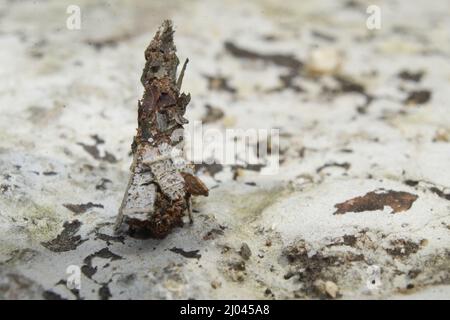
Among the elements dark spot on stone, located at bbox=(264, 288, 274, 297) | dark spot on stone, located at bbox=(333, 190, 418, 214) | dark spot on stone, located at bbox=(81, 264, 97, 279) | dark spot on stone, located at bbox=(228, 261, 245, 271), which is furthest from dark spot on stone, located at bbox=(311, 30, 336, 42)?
dark spot on stone, located at bbox=(81, 264, 97, 279)

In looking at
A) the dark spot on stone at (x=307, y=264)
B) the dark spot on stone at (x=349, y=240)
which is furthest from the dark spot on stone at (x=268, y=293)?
the dark spot on stone at (x=349, y=240)

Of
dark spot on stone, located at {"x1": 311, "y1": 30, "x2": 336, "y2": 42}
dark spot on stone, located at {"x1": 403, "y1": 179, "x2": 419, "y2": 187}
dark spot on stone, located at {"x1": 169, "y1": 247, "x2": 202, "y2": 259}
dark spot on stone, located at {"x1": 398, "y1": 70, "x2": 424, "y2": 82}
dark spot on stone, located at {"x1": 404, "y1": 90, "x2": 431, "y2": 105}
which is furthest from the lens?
dark spot on stone, located at {"x1": 311, "y1": 30, "x2": 336, "y2": 42}

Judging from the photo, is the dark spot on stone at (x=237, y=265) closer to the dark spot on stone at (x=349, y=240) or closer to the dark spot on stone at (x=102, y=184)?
the dark spot on stone at (x=349, y=240)

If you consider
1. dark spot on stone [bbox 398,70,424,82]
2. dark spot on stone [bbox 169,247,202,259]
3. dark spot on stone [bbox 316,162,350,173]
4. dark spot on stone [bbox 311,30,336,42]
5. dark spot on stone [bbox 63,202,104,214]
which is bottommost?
dark spot on stone [bbox 169,247,202,259]

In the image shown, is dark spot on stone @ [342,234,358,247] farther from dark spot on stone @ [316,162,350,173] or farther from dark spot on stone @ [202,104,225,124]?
dark spot on stone @ [202,104,225,124]

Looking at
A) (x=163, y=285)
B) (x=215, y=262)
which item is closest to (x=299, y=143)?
(x=215, y=262)

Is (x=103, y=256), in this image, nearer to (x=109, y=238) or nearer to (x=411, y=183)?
(x=109, y=238)

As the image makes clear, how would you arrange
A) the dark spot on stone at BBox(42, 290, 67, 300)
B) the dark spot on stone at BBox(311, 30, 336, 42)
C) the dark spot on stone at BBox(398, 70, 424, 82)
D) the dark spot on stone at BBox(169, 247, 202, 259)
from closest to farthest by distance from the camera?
the dark spot on stone at BBox(42, 290, 67, 300), the dark spot on stone at BBox(169, 247, 202, 259), the dark spot on stone at BBox(398, 70, 424, 82), the dark spot on stone at BBox(311, 30, 336, 42)
